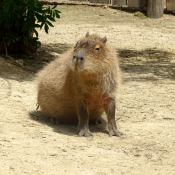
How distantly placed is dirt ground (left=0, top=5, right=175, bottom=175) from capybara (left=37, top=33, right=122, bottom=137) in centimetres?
16

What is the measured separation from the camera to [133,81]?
6.59 metres

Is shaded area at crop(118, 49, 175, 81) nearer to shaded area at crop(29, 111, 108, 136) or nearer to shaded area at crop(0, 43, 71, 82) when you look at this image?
shaded area at crop(0, 43, 71, 82)

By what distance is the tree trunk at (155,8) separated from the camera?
1155 centimetres

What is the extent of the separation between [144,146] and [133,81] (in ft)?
8.66

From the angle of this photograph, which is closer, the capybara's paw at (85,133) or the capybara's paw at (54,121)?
the capybara's paw at (85,133)

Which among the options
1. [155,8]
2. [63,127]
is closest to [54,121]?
[63,127]

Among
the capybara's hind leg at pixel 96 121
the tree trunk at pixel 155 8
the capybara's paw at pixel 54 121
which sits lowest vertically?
the capybara's hind leg at pixel 96 121

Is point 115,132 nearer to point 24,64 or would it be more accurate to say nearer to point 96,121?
point 96,121

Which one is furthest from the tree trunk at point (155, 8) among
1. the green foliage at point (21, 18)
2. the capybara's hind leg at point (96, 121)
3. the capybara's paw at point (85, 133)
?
the capybara's paw at point (85, 133)

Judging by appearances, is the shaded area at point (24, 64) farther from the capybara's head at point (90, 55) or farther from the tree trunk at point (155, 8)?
the tree trunk at point (155, 8)

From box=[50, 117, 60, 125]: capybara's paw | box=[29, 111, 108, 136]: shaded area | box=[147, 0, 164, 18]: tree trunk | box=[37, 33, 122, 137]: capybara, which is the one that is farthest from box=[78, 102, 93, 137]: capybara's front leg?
box=[147, 0, 164, 18]: tree trunk

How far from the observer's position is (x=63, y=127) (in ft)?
15.3

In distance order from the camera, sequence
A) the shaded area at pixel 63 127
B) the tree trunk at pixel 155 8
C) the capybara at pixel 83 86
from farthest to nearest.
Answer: the tree trunk at pixel 155 8 < the shaded area at pixel 63 127 < the capybara at pixel 83 86

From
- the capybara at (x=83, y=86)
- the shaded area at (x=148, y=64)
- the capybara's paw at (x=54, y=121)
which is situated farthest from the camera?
the shaded area at (x=148, y=64)
